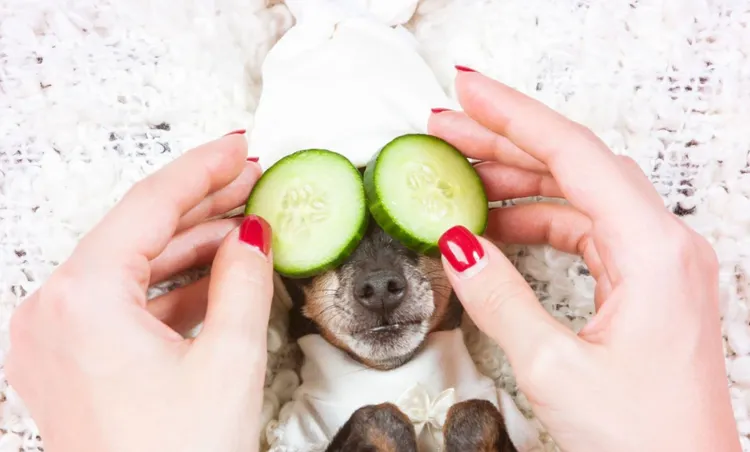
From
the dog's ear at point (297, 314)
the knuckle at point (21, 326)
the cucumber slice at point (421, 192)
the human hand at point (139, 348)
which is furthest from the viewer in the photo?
the dog's ear at point (297, 314)

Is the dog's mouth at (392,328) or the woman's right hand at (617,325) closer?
the woman's right hand at (617,325)

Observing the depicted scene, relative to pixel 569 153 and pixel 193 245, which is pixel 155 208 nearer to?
pixel 193 245

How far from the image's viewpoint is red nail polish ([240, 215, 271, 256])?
1.10 meters

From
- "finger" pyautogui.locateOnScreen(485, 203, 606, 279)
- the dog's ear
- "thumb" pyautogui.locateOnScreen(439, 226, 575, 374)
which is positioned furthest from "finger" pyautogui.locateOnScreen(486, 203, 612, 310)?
the dog's ear

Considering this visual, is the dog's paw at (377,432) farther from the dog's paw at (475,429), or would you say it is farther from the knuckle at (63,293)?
the knuckle at (63,293)

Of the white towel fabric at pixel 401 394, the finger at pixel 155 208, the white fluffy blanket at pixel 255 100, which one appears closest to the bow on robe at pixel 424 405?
the white towel fabric at pixel 401 394

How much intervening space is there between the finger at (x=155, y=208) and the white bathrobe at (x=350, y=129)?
412mm

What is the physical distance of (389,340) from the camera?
1.47m

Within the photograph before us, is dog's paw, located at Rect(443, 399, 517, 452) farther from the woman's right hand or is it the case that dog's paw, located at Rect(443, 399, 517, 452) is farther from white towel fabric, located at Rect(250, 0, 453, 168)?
white towel fabric, located at Rect(250, 0, 453, 168)

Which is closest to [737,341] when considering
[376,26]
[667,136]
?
[667,136]

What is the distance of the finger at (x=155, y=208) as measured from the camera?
1.01 metres

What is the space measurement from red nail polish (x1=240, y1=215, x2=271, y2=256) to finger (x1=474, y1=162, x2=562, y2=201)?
21.3 inches

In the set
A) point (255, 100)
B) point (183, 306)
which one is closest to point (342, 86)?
point (255, 100)

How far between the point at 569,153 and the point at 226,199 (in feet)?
2.17
